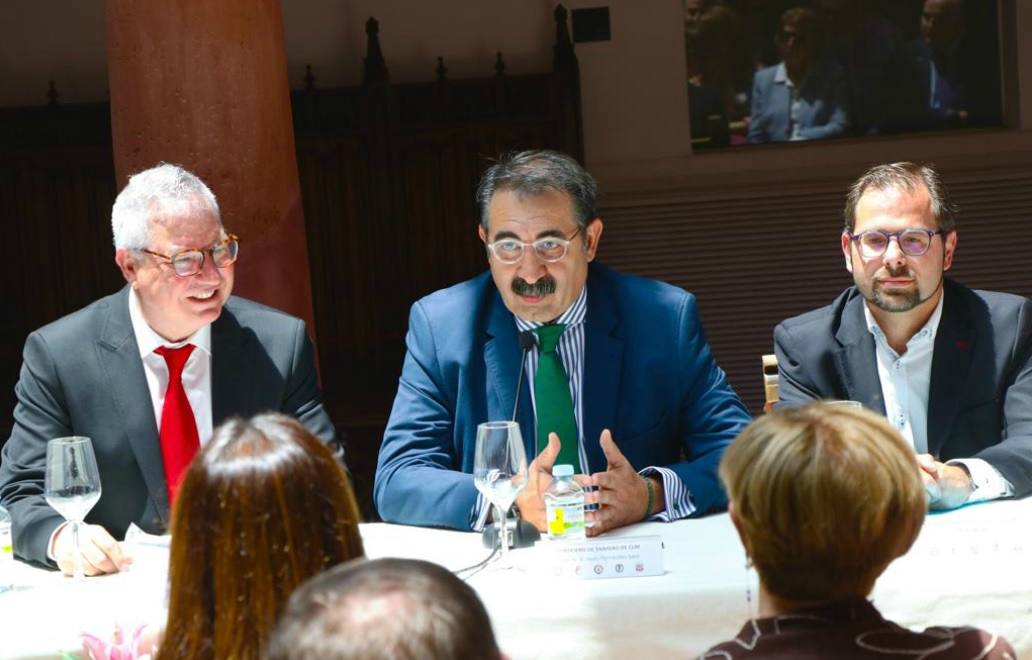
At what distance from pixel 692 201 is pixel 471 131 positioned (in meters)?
1.50

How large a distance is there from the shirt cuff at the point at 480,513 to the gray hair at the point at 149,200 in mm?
961

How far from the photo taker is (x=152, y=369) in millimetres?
3451

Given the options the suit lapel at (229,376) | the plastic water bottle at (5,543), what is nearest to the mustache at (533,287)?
the suit lapel at (229,376)

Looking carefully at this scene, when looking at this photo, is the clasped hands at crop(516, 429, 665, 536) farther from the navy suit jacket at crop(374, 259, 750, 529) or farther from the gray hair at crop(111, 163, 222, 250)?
the gray hair at crop(111, 163, 222, 250)

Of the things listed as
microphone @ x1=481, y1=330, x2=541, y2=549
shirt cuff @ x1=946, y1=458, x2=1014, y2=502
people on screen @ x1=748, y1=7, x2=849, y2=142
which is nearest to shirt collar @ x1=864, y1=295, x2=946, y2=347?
shirt cuff @ x1=946, y1=458, x2=1014, y2=502

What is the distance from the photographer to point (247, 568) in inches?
67.6

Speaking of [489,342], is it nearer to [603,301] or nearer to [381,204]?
[603,301]

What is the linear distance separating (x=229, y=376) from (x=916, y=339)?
1686mm

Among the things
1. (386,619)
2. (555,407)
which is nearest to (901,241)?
(555,407)

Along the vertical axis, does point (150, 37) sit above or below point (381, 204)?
above

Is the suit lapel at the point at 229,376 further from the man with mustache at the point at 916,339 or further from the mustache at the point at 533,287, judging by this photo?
the man with mustache at the point at 916,339

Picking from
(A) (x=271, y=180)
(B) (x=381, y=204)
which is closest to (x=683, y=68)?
(B) (x=381, y=204)

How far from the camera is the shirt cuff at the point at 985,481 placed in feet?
10.2

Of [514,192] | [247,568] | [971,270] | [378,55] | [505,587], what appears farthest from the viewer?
[971,270]
